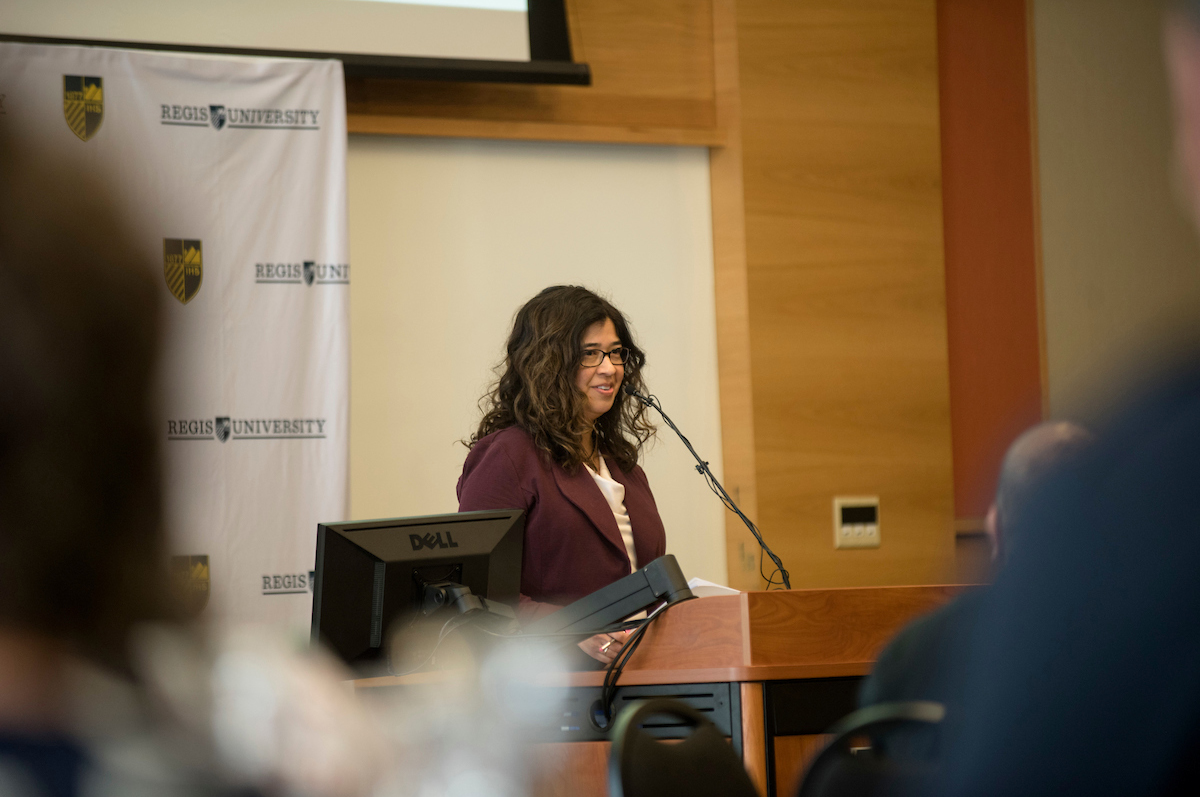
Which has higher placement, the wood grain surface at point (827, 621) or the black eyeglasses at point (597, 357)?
the black eyeglasses at point (597, 357)

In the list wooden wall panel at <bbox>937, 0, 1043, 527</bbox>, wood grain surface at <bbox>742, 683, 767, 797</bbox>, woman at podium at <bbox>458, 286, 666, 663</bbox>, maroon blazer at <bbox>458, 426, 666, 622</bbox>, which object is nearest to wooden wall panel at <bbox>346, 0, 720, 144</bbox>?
wooden wall panel at <bbox>937, 0, 1043, 527</bbox>

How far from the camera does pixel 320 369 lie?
3.35m

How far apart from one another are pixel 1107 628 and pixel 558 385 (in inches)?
85.2

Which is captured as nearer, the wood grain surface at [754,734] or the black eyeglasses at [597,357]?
the wood grain surface at [754,734]

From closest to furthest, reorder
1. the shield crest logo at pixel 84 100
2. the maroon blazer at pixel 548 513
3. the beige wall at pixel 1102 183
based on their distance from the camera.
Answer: the maroon blazer at pixel 548 513
the shield crest logo at pixel 84 100
the beige wall at pixel 1102 183

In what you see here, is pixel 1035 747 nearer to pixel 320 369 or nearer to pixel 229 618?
pixel 229 618

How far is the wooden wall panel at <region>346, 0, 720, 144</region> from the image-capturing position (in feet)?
11.9

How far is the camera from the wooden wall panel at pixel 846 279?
12.8 ft

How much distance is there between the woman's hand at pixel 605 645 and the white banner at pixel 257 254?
1528 mm

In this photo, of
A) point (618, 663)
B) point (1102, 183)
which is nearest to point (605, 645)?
point (618, 663)

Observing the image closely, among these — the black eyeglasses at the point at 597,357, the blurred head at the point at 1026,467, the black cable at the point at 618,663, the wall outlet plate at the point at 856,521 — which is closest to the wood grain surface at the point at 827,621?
the black cable at the point at 618,663

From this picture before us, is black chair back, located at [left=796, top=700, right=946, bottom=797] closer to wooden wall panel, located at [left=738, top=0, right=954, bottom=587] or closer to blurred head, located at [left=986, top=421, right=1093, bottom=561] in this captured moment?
blurred head, located at [left=986, top=421, right=1093, bottom=561]

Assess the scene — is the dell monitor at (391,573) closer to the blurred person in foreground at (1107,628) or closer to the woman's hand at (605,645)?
the woman's hand at (605,645)

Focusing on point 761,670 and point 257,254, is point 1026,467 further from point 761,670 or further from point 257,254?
point 257,254
